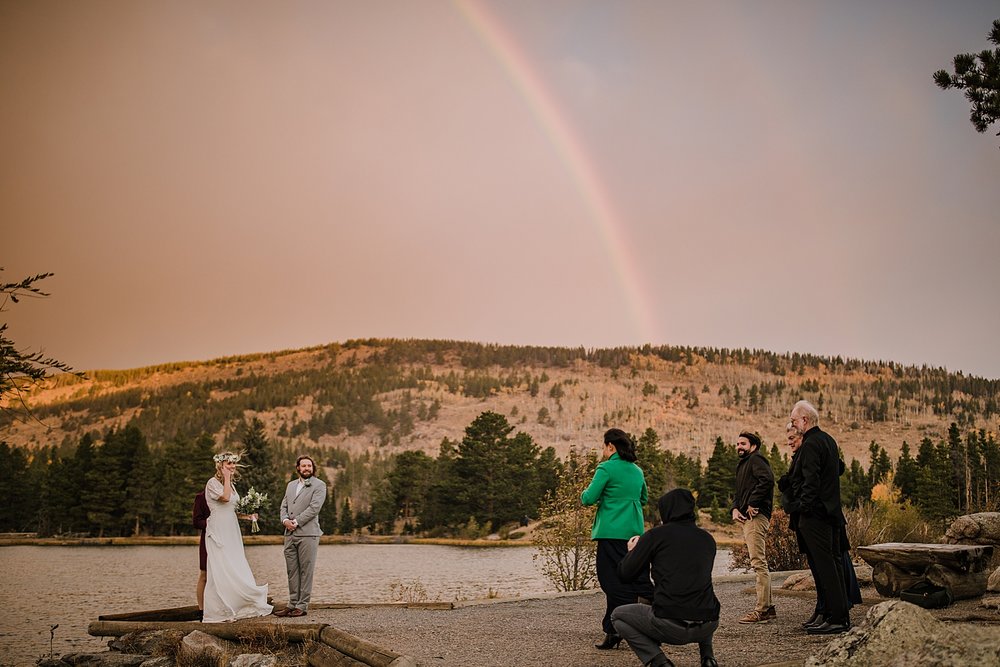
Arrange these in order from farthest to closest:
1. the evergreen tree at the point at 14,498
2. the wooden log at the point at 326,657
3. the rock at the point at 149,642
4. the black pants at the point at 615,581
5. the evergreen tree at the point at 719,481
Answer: the evergreen tree at the point at 14,498 < the evergreen tree at the point at 719,481 < the rock at the point at 149,642 < the wooden log at the point at 326,657 < the black pants at the point at 615,581

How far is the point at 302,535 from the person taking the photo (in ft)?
43.4

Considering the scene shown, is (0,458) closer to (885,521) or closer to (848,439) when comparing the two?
(885,521)

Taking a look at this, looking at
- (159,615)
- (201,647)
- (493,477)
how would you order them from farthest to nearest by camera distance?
(493,477), (159,615), (201,647)

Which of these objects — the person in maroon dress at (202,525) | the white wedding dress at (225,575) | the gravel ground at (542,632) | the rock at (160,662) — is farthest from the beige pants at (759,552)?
the person in maroon dress at (202,525)

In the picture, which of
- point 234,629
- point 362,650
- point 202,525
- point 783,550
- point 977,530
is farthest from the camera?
point 783,550

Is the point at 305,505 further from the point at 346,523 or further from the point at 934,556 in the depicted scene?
the point at 346,523

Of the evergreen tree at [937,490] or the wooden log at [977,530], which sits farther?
the evergreen tree at [937,490]

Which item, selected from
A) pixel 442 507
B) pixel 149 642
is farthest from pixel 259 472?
pixel 149 642

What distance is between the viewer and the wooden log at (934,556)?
1050 cm

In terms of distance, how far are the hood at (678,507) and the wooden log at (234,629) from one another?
5.37 meters

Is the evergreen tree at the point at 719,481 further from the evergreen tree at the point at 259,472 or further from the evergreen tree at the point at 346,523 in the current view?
the evergreen tree at the point at 259,472

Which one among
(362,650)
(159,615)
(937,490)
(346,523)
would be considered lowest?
(346,523)

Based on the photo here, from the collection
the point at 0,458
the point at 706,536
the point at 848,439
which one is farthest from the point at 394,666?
the point at 848,439

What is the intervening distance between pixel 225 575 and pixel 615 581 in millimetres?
7046
